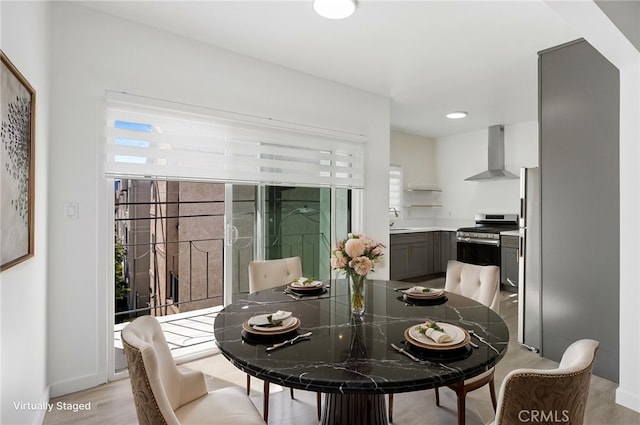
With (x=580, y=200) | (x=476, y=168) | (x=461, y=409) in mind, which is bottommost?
(x=461, y=409)

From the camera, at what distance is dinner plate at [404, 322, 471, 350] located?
1215 millimetres

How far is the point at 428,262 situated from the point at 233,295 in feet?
12.2

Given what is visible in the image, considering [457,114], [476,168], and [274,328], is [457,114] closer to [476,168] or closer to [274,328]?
[476,168]

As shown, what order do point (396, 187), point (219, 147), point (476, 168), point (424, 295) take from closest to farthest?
1. point (424, 295)
2. point (219, 147)
3. point (476, 168)
4. point (396, 187)

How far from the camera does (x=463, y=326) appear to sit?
149 centimetres

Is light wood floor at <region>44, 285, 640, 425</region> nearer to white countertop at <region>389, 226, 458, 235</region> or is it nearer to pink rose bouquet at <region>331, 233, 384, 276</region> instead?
pink rose bouquet at <region>331, 233, 384, 276</region>

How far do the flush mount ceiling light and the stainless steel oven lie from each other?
4098 mm

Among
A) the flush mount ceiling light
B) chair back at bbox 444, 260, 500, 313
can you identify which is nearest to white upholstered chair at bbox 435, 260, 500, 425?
chair back at bbox 444, 260, 500, 313

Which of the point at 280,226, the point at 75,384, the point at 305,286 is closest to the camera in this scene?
the point at 305,286

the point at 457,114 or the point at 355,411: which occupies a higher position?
the point at 457,114

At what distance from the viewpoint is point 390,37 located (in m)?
2.74

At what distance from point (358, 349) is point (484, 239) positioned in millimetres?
4694

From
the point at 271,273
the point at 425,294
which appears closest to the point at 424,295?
the point at 425,294

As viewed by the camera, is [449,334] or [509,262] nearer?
[449,334]
